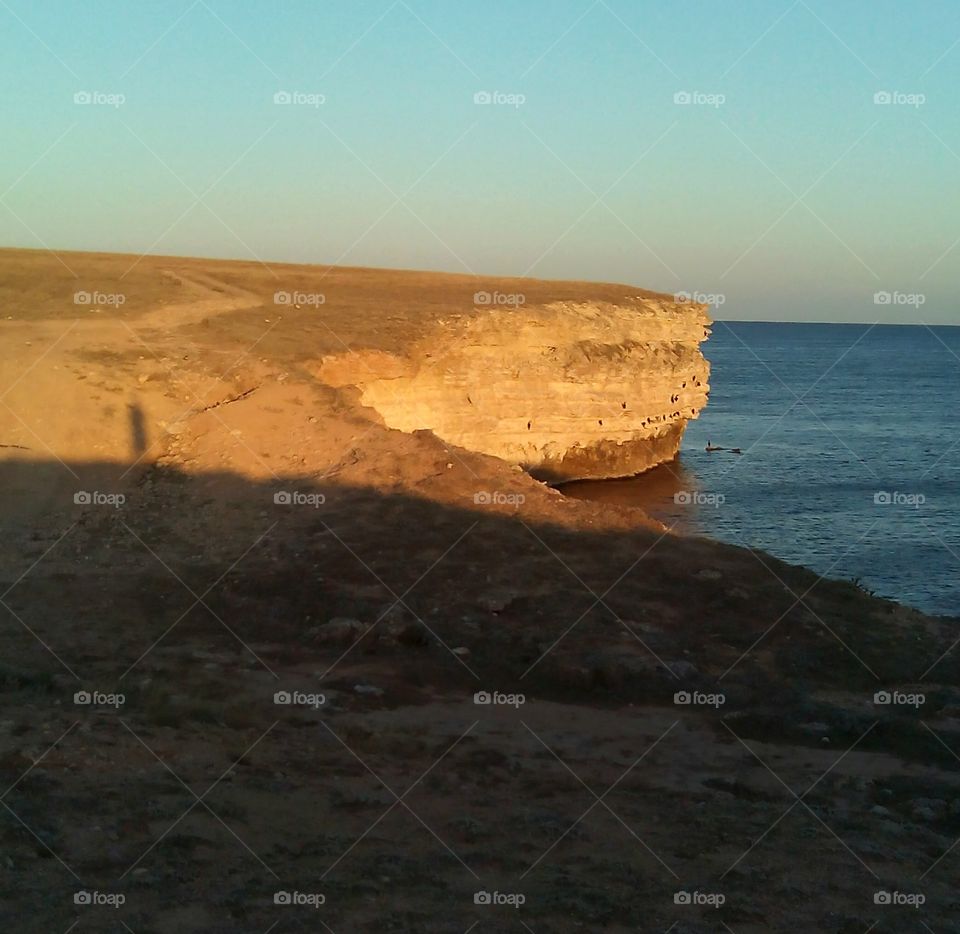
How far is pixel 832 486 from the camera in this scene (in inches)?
1522

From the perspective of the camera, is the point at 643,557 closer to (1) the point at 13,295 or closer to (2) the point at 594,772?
(2) the point at 594,772

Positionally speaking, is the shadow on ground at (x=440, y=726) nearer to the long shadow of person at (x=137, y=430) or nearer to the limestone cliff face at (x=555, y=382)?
the long shadow of person at (x=137, y=430)

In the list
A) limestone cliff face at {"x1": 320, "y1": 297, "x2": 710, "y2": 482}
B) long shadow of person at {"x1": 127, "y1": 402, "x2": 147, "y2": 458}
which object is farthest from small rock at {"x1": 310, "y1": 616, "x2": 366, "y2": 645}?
limestone cliff face at {"x1": 320, "y1": 297, "x2": 710, "y2": 482}

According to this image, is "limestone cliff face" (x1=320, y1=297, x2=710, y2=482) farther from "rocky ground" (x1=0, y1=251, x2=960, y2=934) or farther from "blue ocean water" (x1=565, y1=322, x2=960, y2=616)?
"rocky ground" (x1=0, y1=251, x2=960, y2=934)

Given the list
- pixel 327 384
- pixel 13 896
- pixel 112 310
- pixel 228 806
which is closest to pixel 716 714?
pixel 228 806

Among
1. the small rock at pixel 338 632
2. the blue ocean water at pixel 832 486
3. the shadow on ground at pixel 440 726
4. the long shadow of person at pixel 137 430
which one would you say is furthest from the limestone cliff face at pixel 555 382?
the small rock at pixel 338 632

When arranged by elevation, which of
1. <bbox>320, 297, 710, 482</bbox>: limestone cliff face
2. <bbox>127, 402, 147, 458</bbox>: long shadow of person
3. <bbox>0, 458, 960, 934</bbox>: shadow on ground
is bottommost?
<bbox>0, 458, 960, 934</bbox>: shadow on ground

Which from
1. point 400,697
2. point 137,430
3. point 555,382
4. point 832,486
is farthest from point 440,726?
point 832,486

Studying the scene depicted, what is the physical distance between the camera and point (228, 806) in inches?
331

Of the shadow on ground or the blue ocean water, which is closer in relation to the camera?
the shadow on ground

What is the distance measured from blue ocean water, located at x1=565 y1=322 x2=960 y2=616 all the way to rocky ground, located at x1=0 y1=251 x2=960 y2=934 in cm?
1145

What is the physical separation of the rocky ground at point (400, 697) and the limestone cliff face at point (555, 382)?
6481 mm

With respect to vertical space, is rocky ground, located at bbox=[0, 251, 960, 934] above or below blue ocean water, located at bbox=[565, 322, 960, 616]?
below

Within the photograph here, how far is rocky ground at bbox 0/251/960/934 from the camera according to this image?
24.0 ft
